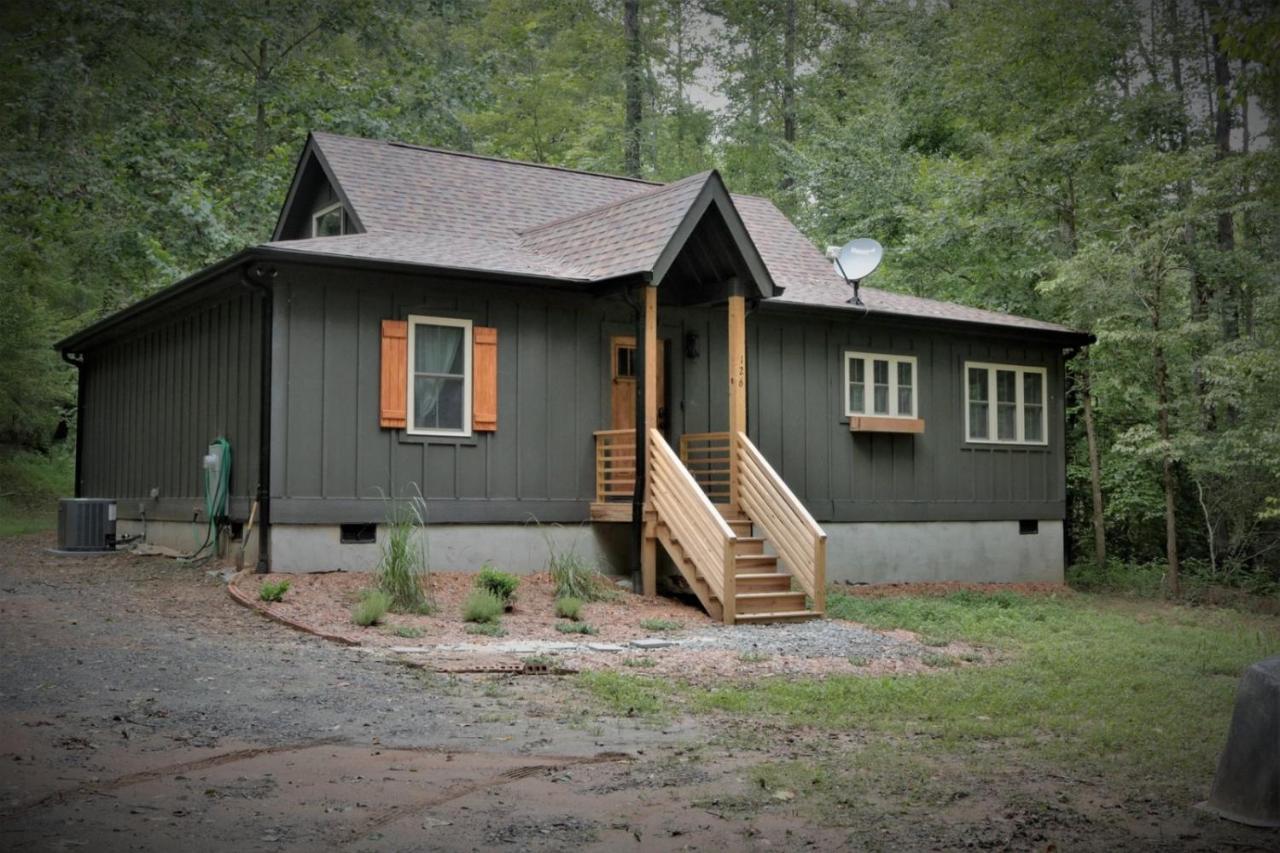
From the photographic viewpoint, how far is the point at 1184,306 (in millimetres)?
20812

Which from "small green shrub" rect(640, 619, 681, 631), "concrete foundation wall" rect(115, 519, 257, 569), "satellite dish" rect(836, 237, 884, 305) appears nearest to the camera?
"small green shrub" rect(640, 619, 681, 631)

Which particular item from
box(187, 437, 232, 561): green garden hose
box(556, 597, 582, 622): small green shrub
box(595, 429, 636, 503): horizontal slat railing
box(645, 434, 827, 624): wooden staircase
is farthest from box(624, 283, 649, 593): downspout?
box(187, 437, 232, 561): green garden hose

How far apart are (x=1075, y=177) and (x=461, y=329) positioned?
1181 centimetres

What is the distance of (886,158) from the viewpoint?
26531 mm

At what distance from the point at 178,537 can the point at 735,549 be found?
717cm

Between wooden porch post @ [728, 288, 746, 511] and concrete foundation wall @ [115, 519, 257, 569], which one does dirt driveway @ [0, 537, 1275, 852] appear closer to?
concrete foundation wall @ [115, 519, 257, 569]

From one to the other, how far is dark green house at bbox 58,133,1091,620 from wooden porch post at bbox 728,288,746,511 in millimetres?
34

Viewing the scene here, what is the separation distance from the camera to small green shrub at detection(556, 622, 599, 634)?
431 inches

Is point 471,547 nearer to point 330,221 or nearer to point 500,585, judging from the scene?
point 500,585

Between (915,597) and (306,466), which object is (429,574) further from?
(915,597)

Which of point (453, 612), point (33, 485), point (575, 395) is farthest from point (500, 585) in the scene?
point (33, 485)

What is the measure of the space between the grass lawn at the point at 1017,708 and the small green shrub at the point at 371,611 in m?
2.56

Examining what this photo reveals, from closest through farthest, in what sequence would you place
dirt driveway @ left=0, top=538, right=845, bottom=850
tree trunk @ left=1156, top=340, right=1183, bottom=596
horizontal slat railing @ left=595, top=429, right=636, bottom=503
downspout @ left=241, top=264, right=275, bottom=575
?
dirt driveway @ left=0, top=538, right=845, bottom=850 < downspout @ left=241, top=264, right=275, bottom=575 < horizontal slat railing @ left=595, top=429, right=636, bottom=503 < tree trunk @ left=1156, top=340, right=1183, bottom=596

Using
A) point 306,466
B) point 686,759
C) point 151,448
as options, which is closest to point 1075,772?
point 686,759
